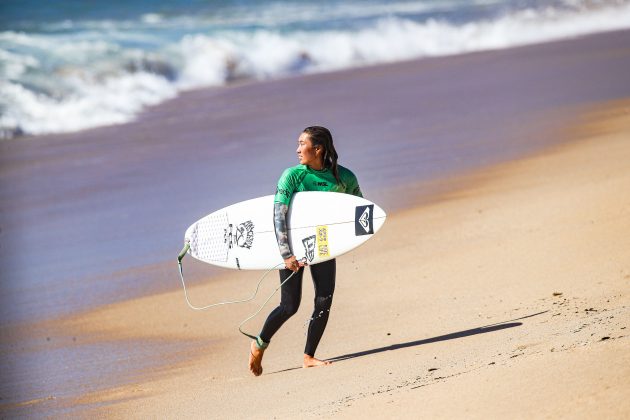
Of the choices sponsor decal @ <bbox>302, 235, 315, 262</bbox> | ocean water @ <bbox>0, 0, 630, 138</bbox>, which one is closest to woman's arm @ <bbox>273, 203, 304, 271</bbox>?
sponsor decal @ <bbox>302, 235, 315, 262</bbox>

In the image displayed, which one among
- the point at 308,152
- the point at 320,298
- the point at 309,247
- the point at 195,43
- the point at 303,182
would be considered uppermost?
the point at 195,43

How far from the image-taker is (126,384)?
239 inches

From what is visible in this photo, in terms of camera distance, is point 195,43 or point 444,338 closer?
point 444,338

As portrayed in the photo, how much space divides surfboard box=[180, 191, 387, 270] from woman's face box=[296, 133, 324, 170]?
0.63 ft

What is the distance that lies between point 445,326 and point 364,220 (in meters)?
0.83

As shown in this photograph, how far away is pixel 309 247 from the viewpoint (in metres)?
5.85

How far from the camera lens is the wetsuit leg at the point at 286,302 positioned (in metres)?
5.82

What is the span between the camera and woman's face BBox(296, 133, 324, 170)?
5574 millimetres

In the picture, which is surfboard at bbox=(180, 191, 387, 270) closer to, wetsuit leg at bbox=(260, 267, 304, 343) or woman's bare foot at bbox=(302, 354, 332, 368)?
wetsuit leg at bbox=(260, 267, 304, 343)

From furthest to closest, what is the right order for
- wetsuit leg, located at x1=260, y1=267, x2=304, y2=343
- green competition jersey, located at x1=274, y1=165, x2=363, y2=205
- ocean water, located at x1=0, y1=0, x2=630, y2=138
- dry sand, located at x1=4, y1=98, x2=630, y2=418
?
ocean water, located at x1=0, y1=0, x2=630, y2=138
wetsuit leg, located at x1=260, y1=267, x2=304, y2=343
green competition jersey, located at x1=274, y1=165, x2=363, y2=205
dry sand, located at x1=4, y1=98, x2=630, y2=418

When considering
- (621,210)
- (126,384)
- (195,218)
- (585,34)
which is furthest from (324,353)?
(585,34)

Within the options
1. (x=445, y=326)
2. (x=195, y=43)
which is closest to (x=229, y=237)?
(x=445, y=326)

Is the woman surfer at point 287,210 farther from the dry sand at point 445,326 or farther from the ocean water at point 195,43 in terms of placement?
the ocean water at point 195,43

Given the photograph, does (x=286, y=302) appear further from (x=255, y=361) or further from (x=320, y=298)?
(x=255, y=361)
